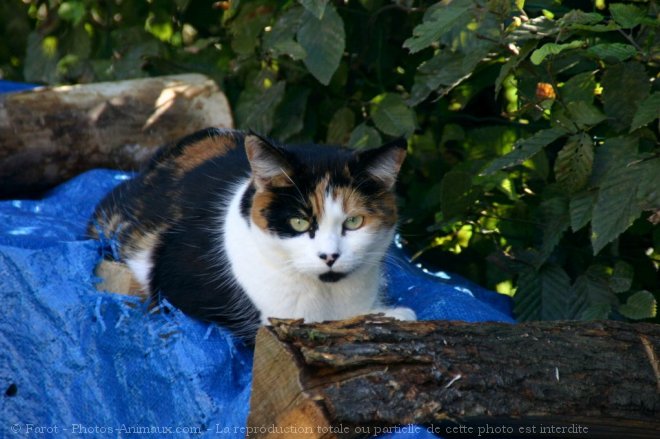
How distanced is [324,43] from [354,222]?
911 mm

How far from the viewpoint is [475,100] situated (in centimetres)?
328

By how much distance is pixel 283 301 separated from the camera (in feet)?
6.91

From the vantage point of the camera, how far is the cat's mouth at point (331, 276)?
2.01 meters

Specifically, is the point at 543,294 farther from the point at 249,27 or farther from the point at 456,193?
the point at 249,27

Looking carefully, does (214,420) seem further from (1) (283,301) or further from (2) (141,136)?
(2) (141,136)

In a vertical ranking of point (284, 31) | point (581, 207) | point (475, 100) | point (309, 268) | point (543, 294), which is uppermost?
point (284, 31)

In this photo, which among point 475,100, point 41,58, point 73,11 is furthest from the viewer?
point 41,58

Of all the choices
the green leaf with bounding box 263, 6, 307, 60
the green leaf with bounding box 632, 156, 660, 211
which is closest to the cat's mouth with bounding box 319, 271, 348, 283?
the green leaf with bounding box 632, 156, 660, 211

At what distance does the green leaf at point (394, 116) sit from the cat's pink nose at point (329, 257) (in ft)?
2.93

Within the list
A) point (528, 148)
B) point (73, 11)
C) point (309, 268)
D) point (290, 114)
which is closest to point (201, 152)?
point (290, 114)

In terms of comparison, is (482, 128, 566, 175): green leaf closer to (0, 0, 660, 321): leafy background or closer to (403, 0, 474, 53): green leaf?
(0, 0, 660, 321): leafy background

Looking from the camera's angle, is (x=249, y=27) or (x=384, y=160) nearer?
(x=384, y=160)

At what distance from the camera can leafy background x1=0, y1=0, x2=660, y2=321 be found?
2186 millimetres

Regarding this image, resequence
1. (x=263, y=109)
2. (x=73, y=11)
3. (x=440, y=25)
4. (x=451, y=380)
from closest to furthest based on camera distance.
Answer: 1. (x=451, y=380)
2. (x=440, y=25)
3. (x=263, y=109)
4. (x=73, y=11)
